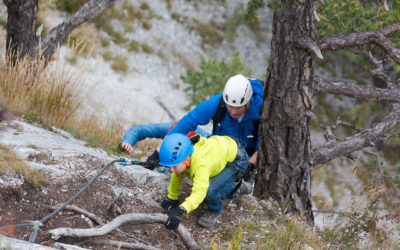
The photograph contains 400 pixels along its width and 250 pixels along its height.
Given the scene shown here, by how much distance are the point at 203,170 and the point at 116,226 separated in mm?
920

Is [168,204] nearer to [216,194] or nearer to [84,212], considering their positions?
[216,194]

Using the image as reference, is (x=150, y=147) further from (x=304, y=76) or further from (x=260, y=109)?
(x=304, y=76)

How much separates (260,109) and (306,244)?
1760 mm

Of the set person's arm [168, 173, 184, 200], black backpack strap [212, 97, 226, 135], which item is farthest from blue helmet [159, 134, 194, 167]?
black backpack strap [212, 97, 226, 135]

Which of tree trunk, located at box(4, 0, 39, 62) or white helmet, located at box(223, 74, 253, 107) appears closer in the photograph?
white helmet, located at box(223, 74, 253, 107)

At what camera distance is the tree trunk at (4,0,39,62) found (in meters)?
6.14

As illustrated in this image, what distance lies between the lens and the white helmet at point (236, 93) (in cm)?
468

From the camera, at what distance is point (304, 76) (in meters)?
4.29

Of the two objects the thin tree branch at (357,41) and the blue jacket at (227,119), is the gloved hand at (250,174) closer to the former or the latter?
the blue jacket at (227,119)

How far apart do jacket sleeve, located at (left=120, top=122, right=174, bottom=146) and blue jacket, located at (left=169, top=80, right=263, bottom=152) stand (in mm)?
863

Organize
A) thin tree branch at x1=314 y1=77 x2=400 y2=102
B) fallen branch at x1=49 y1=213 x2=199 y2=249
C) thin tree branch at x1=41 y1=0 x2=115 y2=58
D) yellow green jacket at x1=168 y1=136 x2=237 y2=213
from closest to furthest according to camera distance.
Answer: fallen branch at x1=49 y1=213 x2=199 y2=249 → yellow green jacket at x1=168 y1=136 x2=237 y2=213 → thin tree branch at x1=314 y1=77 x2=400 y2=102 → thin tree branch at x1=41 y1=0 x2=115 y2=58

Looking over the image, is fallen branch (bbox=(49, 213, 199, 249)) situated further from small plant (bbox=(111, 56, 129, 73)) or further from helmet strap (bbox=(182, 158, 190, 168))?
small plant (bbox=(111, 56, 129, 73))

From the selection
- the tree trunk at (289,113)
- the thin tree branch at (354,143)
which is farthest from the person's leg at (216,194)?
the thin tree branch at (354,143)

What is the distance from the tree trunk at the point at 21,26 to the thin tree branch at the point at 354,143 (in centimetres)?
461
